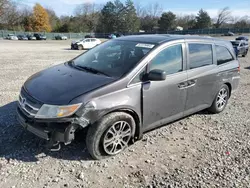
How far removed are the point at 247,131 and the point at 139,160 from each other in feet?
7.46

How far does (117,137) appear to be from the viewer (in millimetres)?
3146

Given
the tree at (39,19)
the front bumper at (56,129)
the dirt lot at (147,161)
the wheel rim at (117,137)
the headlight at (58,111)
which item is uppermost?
the tree at (39,19)

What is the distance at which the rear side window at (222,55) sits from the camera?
449 cm

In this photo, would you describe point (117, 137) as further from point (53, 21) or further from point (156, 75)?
point (53, 21)

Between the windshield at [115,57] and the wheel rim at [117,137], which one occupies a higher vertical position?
the windshield at [115,57]

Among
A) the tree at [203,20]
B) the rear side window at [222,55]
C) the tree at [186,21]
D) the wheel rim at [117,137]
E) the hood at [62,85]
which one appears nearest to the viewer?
the hood at [62,85]

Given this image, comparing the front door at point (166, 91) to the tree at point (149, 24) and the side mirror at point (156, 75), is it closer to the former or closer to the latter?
the side mirror at point (156, 75)

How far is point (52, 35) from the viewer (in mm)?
64188

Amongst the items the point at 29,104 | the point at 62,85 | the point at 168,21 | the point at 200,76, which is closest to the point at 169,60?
the point at 200,76

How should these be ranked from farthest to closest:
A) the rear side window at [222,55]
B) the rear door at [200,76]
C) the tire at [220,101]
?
1. the tire at [220,101]
2. the rear side window at [222,55]
3. the rear door at [200,76]

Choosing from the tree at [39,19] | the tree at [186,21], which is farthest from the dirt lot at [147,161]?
the tree at [186,21]

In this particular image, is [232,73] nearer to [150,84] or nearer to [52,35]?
[150,84]

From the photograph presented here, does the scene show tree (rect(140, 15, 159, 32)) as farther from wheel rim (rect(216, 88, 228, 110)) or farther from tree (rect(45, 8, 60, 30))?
wheel rim (rect(216, 88, 228, 110))

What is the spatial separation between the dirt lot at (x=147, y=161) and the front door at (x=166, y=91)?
0.42 metres
